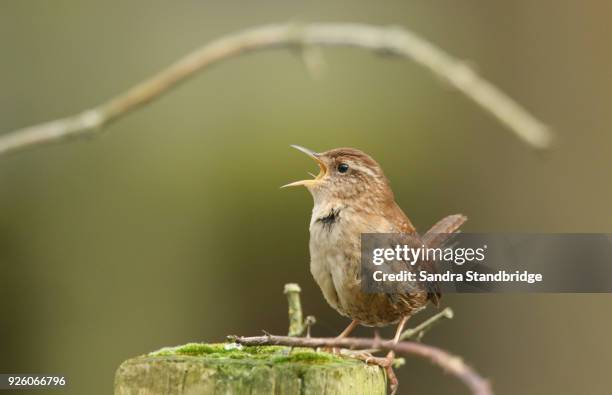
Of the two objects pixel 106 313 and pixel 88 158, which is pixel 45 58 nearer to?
pixel 88 158

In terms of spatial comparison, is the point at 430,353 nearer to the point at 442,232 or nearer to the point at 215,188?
the point at 442,232

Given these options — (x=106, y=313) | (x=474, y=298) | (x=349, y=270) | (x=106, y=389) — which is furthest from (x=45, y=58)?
(x=349, y=270)

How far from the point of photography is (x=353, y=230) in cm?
227

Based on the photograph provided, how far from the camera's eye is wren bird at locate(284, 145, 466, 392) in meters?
2.16

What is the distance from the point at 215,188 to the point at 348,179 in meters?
3.02

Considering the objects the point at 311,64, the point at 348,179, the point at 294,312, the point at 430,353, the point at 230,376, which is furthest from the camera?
the point at 348,179

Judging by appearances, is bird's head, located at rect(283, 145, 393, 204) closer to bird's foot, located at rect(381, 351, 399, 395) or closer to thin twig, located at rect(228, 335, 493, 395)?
bird's foot, located at rect(381, 351, 399, 395)

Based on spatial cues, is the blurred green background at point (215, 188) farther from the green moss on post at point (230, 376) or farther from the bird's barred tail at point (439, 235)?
the green moss on post at point (230, 376)

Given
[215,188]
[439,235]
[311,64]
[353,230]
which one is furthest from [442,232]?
[215,188]

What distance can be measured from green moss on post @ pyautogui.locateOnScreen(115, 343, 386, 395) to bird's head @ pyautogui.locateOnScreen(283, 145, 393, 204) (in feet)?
2.40

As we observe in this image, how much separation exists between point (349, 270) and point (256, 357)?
0.43 metres

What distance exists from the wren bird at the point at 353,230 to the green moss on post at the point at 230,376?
0.30m

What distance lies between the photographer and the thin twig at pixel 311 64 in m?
1.63

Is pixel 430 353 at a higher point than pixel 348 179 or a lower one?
lower
